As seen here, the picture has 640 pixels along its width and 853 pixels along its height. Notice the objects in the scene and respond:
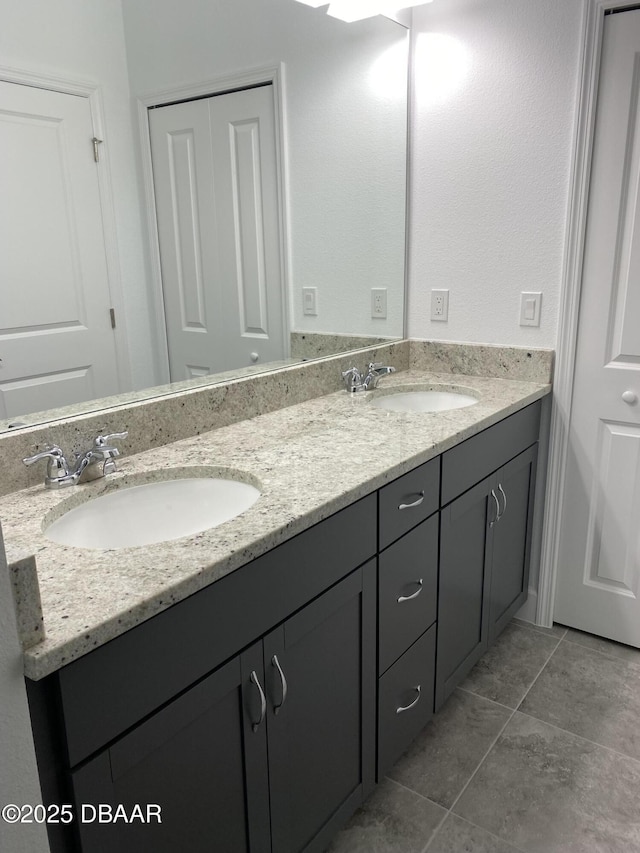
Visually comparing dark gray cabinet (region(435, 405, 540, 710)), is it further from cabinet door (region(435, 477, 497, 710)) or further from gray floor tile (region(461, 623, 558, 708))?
gray floor tile (region(461, 623, 558, 708))

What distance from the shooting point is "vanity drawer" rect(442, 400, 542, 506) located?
1692 millimetres

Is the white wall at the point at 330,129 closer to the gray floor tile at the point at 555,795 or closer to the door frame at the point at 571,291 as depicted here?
the door frame at the point at 571,291

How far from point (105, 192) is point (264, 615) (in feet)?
3.04

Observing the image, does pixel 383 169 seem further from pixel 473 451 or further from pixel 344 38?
pixel 473 451

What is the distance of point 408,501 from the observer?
1.50m

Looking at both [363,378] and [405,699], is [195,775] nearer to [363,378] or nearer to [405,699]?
[405,699]

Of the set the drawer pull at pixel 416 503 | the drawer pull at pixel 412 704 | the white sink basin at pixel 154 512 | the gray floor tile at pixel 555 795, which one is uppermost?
the white sink basin at pixel 154 512

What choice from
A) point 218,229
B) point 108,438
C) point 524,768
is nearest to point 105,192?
point 218,229

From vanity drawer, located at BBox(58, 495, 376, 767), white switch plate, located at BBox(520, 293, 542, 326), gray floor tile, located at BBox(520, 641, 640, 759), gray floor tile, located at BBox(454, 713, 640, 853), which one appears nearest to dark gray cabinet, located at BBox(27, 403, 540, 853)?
vanity drawer, located at BBox(58, 495, 376, 767)

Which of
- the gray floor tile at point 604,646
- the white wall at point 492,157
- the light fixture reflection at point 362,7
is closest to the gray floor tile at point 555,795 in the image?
the gray floor tile at point 604,646

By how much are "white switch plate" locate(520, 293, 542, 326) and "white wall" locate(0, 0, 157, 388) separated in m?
1.29

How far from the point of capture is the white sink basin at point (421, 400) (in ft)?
7.22

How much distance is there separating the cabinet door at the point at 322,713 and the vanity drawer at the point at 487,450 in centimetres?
41

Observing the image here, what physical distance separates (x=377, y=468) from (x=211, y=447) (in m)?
0.42
